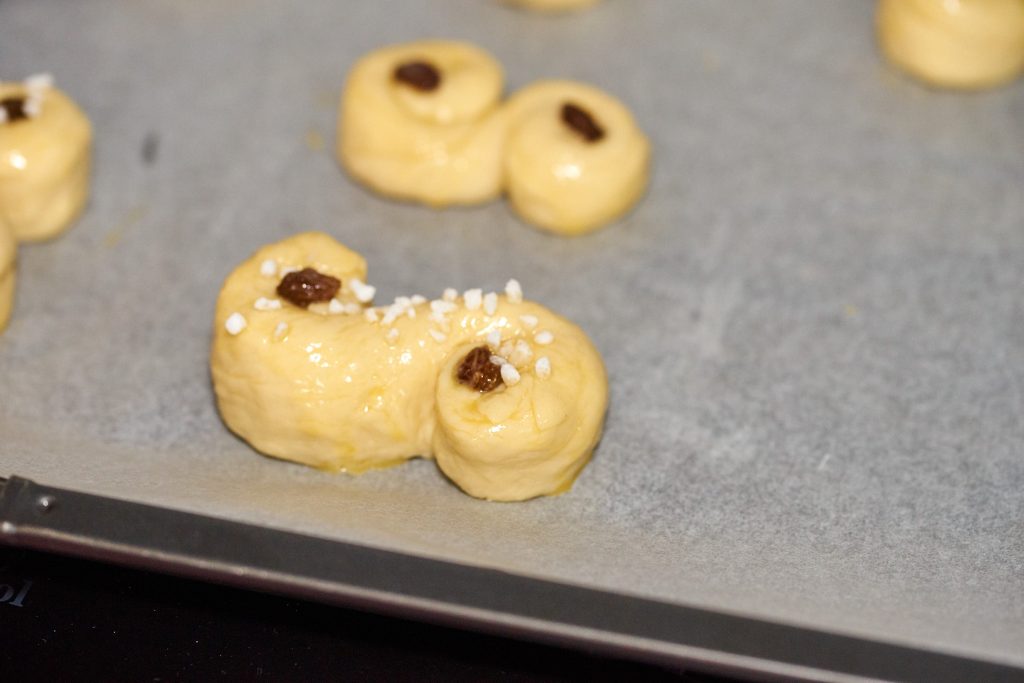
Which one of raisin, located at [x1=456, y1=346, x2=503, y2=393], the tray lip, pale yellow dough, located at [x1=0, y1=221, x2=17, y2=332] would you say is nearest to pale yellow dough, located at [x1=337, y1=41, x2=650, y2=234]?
raisin, located at [x1=456, y1=346, x2=503, y2=393]

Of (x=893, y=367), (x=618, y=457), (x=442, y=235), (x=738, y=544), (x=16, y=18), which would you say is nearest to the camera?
(x=738, y=544)

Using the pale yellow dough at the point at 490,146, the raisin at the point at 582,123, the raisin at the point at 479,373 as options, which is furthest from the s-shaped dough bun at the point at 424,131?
the raisin at the point at 479,373

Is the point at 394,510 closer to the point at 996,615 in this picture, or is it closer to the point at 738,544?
the point at 738,544

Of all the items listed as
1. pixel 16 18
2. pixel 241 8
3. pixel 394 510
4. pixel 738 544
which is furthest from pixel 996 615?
pixel 16 18

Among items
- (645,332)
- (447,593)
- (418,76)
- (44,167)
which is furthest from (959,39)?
(44,167)

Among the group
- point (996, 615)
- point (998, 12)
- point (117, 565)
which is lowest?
point (117, 565)

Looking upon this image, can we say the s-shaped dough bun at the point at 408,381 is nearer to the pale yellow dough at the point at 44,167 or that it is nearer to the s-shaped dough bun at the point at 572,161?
the s-shaped dough bun at the point at 572,161

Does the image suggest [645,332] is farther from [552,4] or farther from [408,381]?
[552,4]
